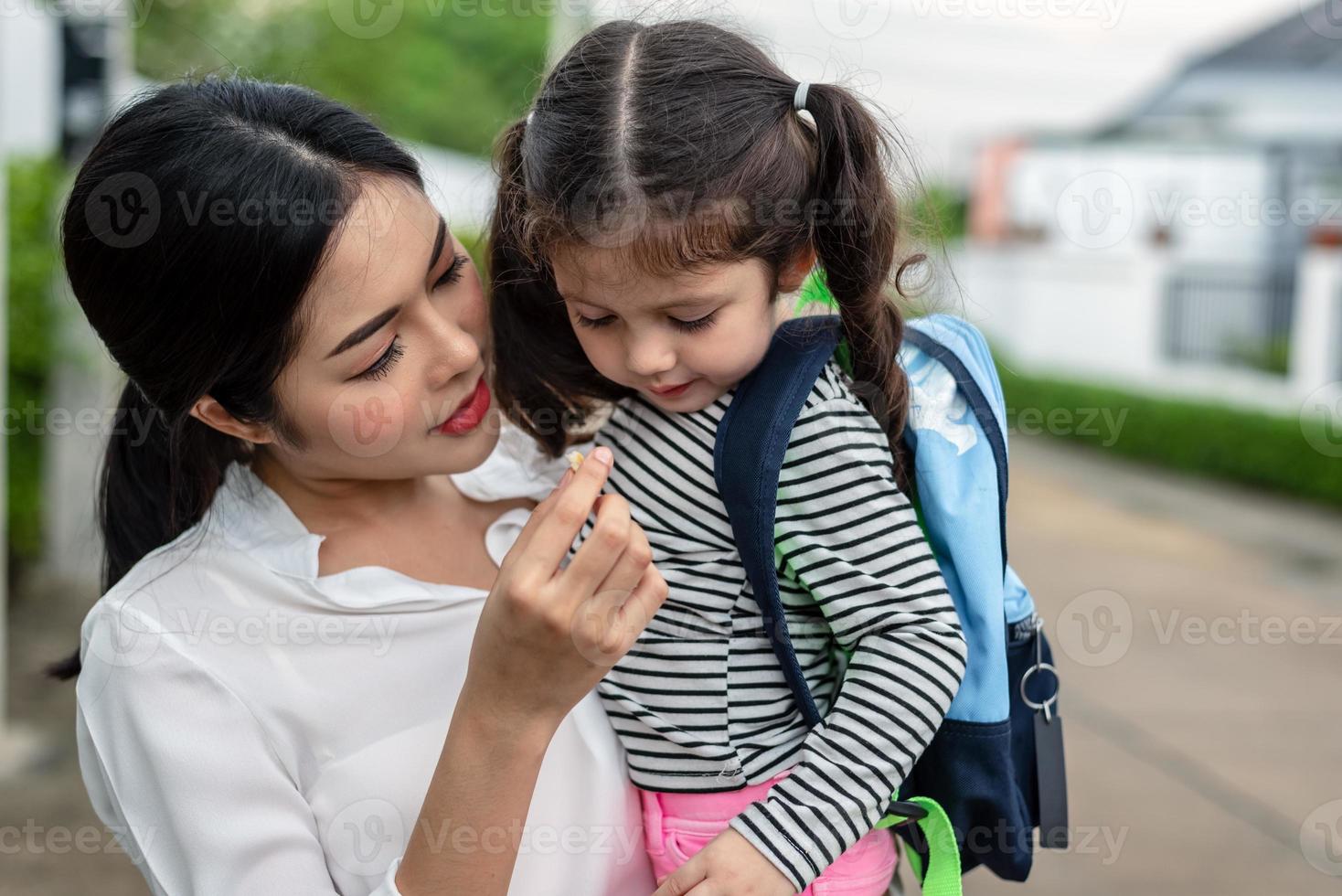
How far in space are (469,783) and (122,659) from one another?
463 mm

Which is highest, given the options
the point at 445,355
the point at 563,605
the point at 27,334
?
the point at 445,355

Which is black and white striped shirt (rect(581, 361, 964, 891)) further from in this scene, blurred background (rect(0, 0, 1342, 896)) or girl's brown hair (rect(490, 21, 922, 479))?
blurred background (rect(0, 0, 1342, 896))

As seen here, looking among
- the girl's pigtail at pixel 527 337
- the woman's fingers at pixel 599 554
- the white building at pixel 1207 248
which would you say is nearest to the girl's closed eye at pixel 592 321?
the girl's pigtail at pixel 527 337

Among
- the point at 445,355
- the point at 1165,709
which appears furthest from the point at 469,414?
the point at 1165,709

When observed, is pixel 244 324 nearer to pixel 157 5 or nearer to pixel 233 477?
pixel 233 477

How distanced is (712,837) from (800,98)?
2.82ft

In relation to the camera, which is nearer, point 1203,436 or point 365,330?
point 365,330

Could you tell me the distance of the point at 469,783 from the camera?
1.23m

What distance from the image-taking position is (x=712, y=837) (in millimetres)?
1477

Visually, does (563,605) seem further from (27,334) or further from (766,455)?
(27,334)

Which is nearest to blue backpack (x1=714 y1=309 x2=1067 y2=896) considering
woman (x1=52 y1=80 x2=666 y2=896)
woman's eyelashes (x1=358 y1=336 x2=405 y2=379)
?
woman (x1=52 y1=80 x2=666 y2=896)

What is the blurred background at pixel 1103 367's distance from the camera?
3703 millimetres

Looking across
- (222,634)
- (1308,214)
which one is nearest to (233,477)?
(222,634)

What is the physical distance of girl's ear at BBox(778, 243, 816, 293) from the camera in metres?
1.46
